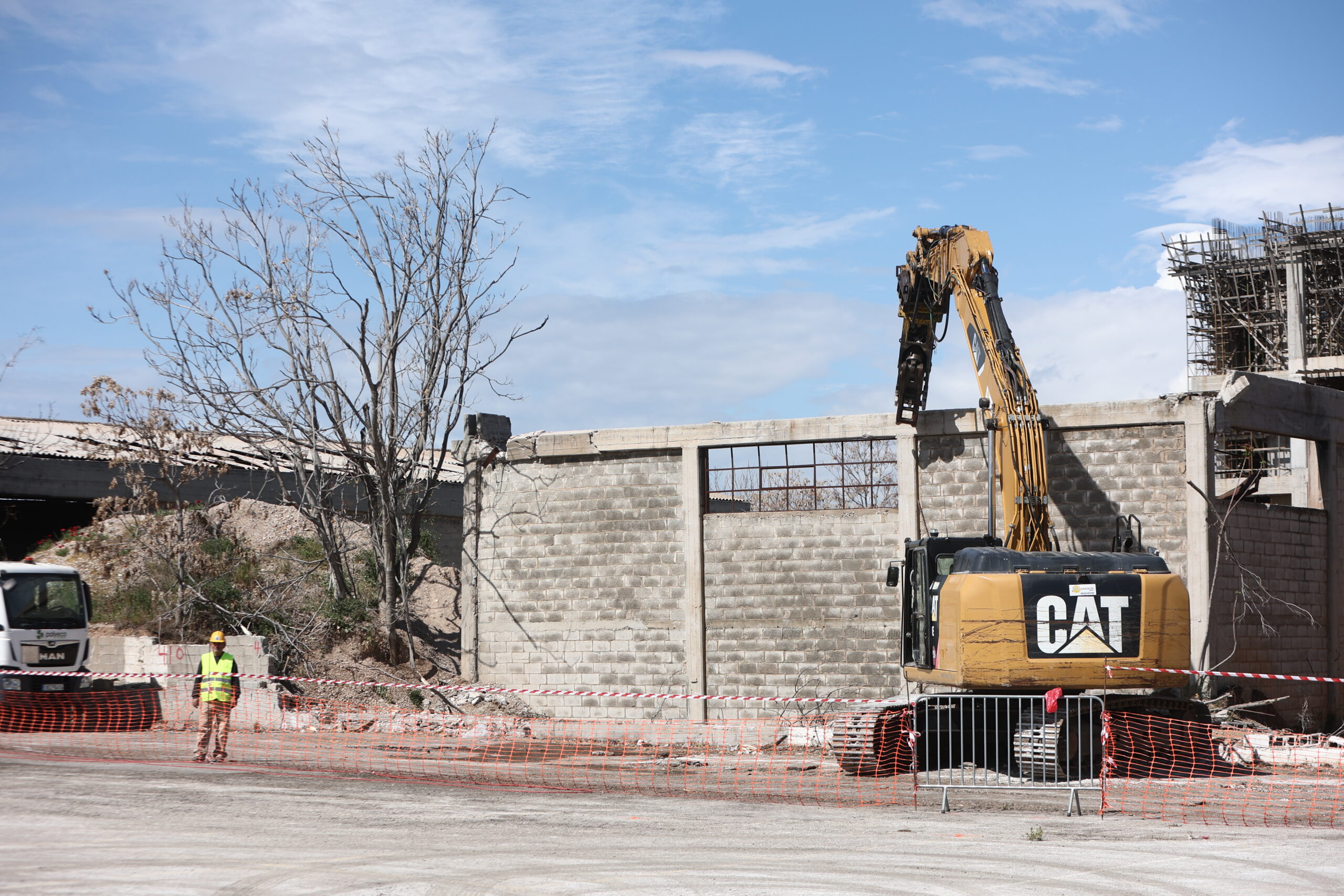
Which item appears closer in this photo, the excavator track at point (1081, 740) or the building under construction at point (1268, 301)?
the excavator track at point (1081, 740)

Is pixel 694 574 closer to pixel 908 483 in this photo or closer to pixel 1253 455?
pixel 908 483

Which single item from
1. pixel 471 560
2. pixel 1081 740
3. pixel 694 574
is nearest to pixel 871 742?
pixel 1081 740

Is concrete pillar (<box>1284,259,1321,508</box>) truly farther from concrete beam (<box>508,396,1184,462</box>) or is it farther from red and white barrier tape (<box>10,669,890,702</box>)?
red and white barrier tape (<box>10,669,890,702</box>)

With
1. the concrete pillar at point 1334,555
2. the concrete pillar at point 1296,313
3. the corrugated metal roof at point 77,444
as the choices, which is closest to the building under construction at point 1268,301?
the concrete pillar at point 1296,313

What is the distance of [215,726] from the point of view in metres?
15.8

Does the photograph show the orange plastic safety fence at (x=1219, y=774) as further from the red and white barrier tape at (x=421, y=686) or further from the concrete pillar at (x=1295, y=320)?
the concrete pillar at (x=1295, y=320)

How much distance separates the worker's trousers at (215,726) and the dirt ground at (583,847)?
217 cm

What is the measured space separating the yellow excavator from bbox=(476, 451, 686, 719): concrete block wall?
547 cm

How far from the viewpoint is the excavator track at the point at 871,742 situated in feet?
48.5

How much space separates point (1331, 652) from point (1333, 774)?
618cm

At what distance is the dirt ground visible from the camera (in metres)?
Result: 8.42

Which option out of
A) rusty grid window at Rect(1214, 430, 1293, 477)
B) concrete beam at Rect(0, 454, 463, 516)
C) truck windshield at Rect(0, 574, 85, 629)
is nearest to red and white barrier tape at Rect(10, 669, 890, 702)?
truck windshield at Rect(0, 574, 85, 629)

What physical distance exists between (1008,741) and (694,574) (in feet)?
25.3

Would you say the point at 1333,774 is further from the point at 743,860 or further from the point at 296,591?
the point at 296,591
